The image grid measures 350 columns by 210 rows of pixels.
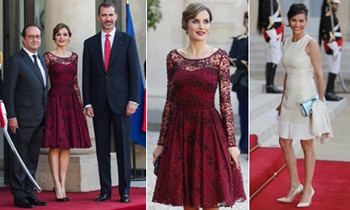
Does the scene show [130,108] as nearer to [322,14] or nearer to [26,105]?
[26,105]

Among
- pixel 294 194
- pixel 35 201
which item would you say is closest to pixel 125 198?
pixel 35 201

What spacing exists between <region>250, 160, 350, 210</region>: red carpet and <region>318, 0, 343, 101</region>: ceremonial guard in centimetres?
50

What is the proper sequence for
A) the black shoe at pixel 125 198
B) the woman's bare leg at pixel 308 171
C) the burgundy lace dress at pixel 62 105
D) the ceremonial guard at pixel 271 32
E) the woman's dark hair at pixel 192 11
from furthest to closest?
the black shoe at pixel 125 198 → the burgundy lace dress at pixel 62 105 → the ceremonial guard at pixel 271 32 → the woman's bare leg at pixel 308 171 → the woman's dark hair at pixel 192 11

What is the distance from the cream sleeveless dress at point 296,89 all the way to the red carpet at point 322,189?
0.81 ft

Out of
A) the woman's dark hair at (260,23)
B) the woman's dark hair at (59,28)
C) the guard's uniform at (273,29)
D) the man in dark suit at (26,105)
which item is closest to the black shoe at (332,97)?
the guard's uniform at (273,29)

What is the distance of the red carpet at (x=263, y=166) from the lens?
462 cm

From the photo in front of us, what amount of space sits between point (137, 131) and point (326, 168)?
4.39 feet

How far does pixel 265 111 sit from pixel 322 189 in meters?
0.64

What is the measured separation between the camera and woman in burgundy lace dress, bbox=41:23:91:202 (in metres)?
4.55

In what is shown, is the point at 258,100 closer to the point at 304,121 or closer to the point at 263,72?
the point at 263,72

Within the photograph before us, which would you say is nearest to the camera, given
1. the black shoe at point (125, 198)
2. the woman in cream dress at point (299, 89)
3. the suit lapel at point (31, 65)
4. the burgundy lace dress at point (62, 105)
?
the woman in cream dress at point (299, 89)

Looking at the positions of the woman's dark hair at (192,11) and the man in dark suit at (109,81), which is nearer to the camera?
the woman's dark hair at (192,11)

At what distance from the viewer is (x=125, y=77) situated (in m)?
4.63

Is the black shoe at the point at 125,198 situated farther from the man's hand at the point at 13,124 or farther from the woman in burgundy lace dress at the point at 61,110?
the man's hand at the point at 13,124
